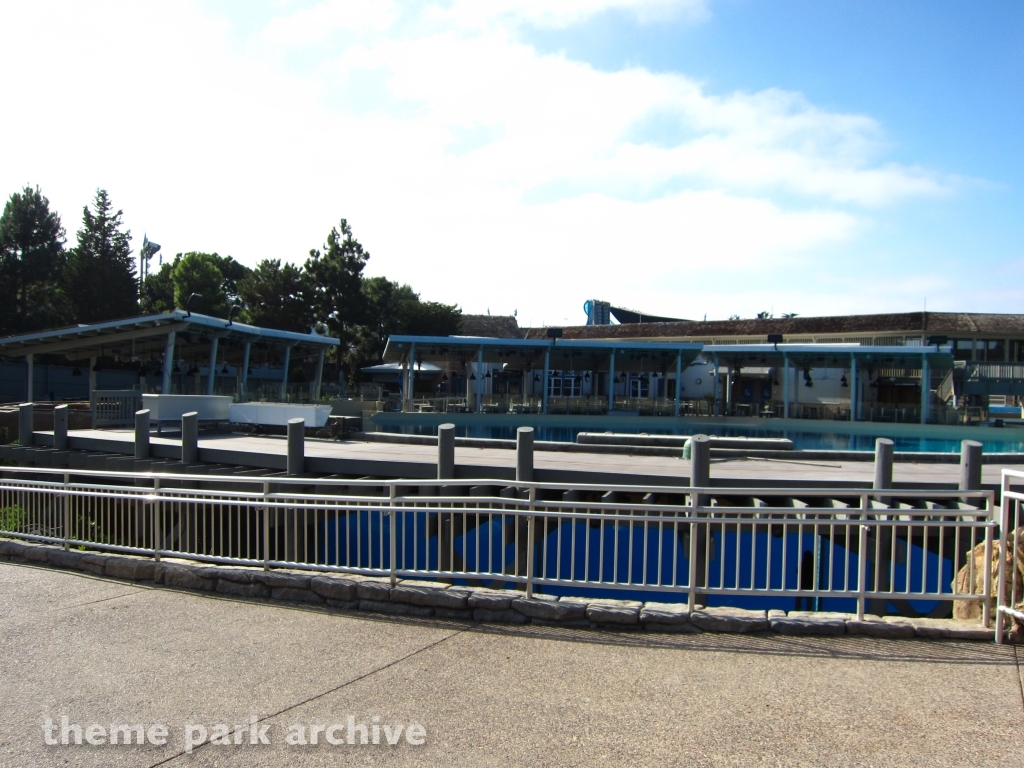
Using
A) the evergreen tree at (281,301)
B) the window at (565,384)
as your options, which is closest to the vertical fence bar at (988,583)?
the window at (565,384)

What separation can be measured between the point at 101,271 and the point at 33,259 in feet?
14.3

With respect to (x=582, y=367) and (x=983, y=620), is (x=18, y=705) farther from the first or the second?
(x=582, y=367)

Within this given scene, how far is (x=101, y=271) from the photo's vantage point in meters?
54.4

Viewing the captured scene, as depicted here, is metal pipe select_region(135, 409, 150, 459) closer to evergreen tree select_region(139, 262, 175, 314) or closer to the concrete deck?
the concrete deck

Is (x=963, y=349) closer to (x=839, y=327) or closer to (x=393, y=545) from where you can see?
(x=839, y=327)

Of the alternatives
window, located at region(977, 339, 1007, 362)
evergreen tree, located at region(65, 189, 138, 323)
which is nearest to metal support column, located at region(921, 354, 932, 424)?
window, located at region(977, 339, 1007, 362)

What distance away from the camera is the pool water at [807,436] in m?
28.9

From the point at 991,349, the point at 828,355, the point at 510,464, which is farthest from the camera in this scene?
the point at 991,349

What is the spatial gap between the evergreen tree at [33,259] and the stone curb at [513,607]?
50681 mm

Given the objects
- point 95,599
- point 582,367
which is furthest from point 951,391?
point 95,599

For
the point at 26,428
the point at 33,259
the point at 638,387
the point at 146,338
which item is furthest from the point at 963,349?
the point at 33,259

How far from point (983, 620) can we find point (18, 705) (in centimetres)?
659

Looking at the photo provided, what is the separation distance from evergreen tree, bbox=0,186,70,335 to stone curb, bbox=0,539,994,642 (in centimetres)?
5068

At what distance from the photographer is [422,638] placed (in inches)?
224
